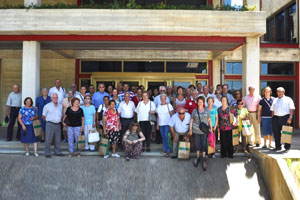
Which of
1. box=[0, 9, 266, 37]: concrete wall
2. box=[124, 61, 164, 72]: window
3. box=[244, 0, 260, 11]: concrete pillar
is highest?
box=[244, 0, 260, 11]: concrete pillar

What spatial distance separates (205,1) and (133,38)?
20.8ft

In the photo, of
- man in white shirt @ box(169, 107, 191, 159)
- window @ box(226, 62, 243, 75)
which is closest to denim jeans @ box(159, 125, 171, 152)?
man in white shirt @ box(169, 107, 191, 159)

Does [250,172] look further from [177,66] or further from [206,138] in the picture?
[177,66]

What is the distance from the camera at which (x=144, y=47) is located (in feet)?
34.2

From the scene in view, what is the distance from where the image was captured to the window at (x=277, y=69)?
1358 centimetres

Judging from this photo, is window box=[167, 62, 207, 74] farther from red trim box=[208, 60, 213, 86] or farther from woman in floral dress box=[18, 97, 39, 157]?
woman in floral dress box=[18, 97, 39, 157]

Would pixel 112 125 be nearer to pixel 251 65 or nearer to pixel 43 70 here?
pixel 251 65

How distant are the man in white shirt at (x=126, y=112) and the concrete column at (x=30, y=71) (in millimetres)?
3238

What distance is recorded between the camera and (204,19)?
8383 mm

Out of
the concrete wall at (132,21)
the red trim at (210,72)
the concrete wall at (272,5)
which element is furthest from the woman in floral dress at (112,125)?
the concrete wall at (272,5)

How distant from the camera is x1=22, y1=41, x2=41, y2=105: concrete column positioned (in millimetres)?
8531

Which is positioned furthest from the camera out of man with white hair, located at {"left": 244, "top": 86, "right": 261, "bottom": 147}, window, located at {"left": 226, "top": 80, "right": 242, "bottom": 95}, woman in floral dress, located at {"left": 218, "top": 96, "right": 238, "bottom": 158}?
window, located at {"left": 226, "top": 80, "right": 242, "bottom": 95}

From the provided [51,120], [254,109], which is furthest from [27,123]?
[254,109]

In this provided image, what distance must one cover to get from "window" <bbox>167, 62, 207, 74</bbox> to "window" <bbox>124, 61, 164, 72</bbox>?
441 mm
